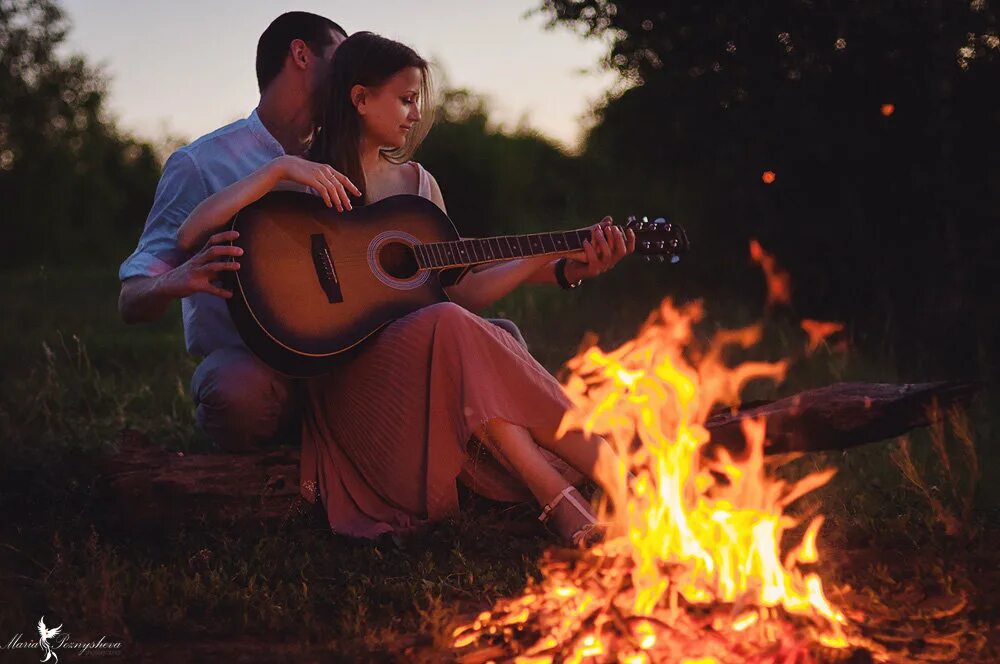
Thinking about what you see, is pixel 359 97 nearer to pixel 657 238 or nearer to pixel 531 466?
pixel 657 238

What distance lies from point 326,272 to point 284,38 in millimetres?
1409

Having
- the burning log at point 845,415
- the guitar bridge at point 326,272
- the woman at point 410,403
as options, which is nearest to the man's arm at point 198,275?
the woman at point 410,403

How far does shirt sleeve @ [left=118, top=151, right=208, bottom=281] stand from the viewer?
14.8ft

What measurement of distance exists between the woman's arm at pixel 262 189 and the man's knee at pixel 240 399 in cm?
58

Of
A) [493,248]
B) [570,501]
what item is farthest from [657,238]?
[570,501]

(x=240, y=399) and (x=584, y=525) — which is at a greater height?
(x=240, y=399)

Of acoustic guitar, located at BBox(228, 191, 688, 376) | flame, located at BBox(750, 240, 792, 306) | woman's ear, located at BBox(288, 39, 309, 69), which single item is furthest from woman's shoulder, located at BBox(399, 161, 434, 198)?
flame, located at BBox(750, 240, 792, 306)

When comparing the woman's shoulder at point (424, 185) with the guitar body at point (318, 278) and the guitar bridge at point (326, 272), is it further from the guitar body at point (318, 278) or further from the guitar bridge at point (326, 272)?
the guitar bridge at point (326, 272)

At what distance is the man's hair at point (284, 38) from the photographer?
16.5ft

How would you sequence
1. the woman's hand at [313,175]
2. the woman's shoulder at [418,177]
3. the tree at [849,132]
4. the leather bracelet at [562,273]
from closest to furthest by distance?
the woman's hand at [313,175], the leather bracelet at [562,273], the woman's shoulder at [418,177], the tree at [849,132]

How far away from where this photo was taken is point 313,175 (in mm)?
4180

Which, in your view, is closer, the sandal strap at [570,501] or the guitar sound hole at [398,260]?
the sandal strap at [570,501]

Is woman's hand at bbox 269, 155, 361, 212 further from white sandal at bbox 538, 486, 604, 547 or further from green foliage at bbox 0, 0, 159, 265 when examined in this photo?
Result: green foliage at bbox 0, 0, 159, 265

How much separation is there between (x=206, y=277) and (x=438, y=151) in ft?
32.2
